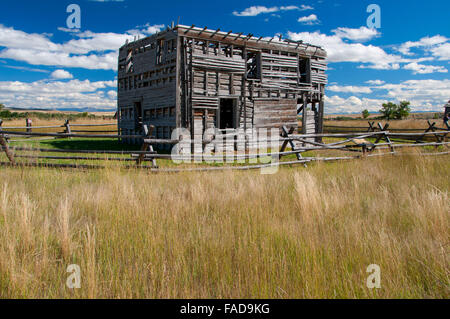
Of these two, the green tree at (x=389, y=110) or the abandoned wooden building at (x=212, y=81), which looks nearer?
the abandoned wooden building at (x=212, y=81)

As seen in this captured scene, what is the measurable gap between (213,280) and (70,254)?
1627 millimetres

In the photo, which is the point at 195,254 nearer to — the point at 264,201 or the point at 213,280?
the point at 213,280

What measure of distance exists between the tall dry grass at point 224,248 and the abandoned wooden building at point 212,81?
31.6 ft

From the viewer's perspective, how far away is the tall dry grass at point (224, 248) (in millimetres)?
2521

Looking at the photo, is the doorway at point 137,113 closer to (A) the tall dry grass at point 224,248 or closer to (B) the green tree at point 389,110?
(A) the tall dry grass at point 224,248

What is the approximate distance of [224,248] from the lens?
121 inches

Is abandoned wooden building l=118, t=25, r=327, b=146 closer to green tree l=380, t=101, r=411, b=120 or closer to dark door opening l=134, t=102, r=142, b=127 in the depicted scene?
dark door opening l=134, t=102, r=142, b=127

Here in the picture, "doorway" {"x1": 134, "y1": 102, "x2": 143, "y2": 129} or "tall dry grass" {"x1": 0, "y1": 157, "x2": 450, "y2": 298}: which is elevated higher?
"doorway" {"x1": 134, "y1": 102, "x2": 143, "y2": 129}

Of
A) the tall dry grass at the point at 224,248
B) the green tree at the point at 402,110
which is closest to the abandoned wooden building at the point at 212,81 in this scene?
the tall dry grass at the point at 224,248

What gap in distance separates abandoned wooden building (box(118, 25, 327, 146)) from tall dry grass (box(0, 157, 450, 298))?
9.64m

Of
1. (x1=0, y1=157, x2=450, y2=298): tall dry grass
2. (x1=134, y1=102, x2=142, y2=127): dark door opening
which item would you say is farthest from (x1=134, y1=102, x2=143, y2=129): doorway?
(x1=0, y1=157, x2=450, y2=298): tall dry grass

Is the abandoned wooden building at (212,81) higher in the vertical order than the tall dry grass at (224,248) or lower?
higher

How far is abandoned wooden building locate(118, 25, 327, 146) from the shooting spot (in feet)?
45.2
